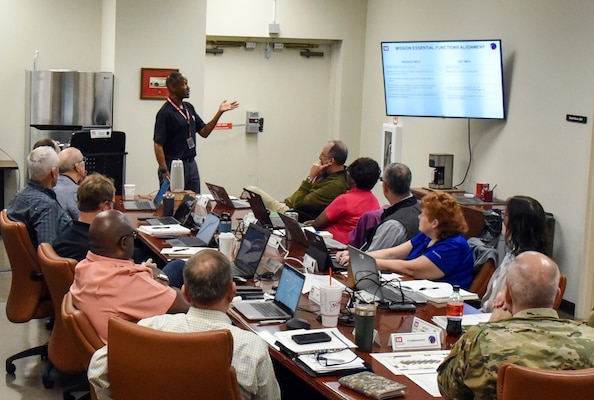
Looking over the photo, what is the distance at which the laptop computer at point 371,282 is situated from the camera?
3795 millimetres

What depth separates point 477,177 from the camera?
7.88m

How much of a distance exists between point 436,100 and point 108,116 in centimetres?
322

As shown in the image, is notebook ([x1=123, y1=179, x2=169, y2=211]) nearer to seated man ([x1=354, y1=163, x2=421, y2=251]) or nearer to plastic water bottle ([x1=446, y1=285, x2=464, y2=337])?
seated man ([x1=354, y1=163, x2=421, y2=251])

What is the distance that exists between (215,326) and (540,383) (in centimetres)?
104

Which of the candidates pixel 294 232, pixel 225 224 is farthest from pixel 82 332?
pixel 294 232

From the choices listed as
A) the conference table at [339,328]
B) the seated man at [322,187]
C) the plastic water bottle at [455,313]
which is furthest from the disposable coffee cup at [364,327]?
the seated man at [322,187]

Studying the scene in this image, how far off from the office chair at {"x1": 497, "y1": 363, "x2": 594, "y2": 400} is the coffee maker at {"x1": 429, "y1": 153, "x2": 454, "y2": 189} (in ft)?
18.6

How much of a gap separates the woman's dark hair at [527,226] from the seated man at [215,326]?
70.6 inches

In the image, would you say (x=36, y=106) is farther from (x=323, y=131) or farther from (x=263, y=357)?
(x=263, y=357)

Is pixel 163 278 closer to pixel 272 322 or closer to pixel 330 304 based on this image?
pixel 272 322

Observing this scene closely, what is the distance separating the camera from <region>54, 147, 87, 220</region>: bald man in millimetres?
5441

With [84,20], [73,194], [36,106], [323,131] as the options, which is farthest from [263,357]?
[323,131]

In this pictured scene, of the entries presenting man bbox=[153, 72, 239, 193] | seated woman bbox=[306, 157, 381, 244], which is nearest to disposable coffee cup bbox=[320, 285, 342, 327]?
seated woman bbox=[306, 157, 381, 244]

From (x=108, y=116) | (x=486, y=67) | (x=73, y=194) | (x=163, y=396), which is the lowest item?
(x=163, y=396)
